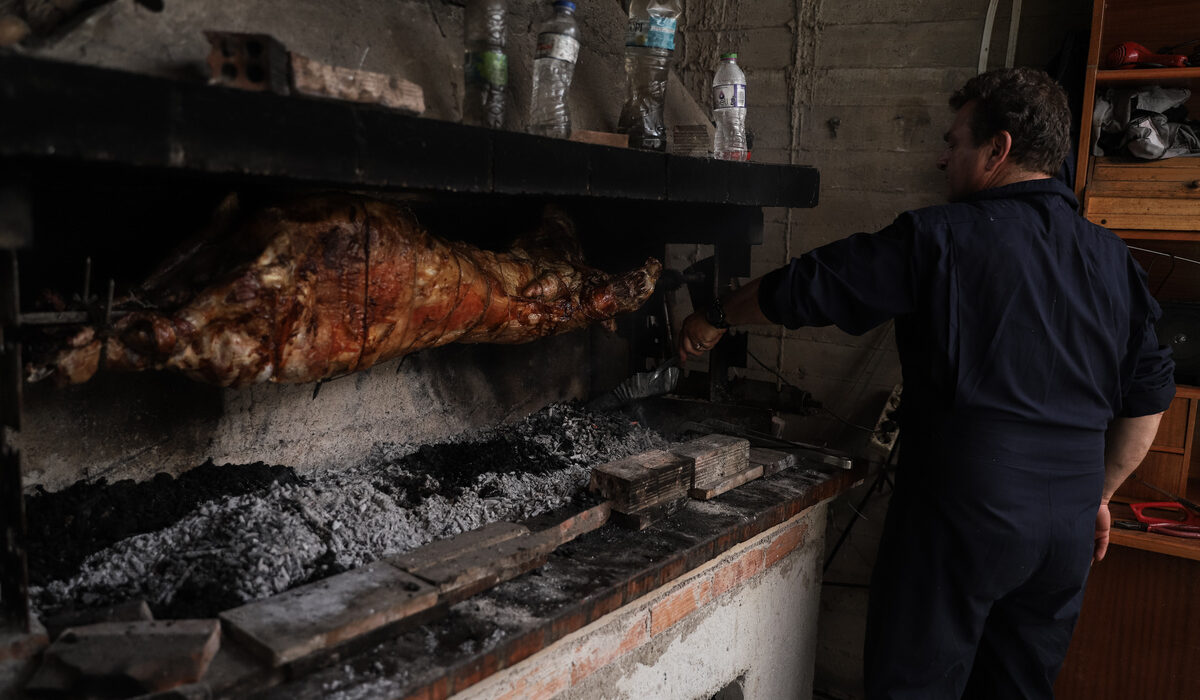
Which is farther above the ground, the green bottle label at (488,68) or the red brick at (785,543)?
the green bottle label at (488,68)

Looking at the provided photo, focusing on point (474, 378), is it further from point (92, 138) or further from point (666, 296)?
point (92, 138)

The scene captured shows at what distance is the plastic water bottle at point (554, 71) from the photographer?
2372 millimetres

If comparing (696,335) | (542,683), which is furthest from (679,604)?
(696,335)

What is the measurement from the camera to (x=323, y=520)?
2.11m

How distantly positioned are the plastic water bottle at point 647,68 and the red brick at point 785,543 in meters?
1.48

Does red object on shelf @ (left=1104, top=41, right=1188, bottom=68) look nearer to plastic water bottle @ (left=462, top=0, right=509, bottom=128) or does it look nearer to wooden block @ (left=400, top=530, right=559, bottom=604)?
plastic water bottle @ (left=462, top=0, right=509, bottom=128)

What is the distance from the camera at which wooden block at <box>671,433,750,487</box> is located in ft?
8.57

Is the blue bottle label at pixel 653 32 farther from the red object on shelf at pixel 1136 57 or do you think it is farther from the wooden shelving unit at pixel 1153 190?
the red object on shelf at pixel 1136 57

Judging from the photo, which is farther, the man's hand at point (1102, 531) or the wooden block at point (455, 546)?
the man's hand at point (1102, 531)

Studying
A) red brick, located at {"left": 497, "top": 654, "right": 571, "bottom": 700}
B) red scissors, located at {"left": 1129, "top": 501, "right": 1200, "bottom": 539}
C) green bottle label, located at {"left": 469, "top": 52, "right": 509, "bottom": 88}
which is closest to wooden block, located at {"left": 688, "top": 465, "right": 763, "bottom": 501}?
red brick, located at {"left": 497, "top": 654, "right": 571, "bottom": 700}

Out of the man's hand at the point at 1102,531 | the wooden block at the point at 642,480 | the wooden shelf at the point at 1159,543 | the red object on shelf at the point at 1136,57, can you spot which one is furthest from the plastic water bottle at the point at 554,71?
the wooden shelf at the point at 1159,543

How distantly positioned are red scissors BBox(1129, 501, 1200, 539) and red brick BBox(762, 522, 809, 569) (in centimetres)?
134

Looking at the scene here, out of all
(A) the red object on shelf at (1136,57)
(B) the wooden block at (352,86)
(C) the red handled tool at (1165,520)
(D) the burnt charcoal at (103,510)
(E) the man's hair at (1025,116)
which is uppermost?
(A) the red object on shelf at (1136,57)

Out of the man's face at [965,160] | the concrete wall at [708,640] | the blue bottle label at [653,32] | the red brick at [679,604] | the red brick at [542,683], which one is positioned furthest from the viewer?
the blue bottle label at [653,32]
